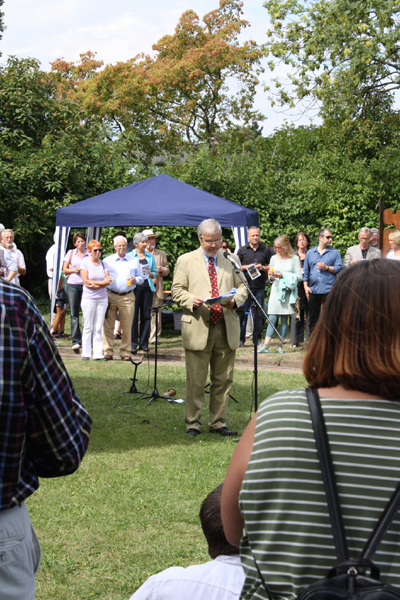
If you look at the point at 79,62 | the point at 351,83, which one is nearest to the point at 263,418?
the point at 351,83

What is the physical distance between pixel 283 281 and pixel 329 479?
10462mm

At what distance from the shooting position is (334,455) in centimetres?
135

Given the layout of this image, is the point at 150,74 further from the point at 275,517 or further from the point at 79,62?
the point at 275,517

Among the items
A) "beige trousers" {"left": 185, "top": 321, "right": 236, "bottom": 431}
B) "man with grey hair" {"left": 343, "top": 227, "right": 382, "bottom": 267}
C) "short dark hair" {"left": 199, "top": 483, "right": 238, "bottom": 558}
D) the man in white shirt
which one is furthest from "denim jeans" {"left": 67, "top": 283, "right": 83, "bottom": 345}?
the man in white shirt

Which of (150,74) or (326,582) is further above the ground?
(150,74)

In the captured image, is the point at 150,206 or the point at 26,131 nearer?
the point at 150,206

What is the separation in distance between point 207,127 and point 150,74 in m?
4.03

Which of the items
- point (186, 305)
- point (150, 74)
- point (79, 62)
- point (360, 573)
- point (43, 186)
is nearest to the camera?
point (360, 573)

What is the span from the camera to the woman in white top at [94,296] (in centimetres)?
1062

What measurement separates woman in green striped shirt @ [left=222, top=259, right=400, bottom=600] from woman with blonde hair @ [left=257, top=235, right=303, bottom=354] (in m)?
10.0

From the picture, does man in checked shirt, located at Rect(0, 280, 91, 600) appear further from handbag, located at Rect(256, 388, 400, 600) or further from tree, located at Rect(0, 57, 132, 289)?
tree, located at Rect(0, 57, 132, 289)

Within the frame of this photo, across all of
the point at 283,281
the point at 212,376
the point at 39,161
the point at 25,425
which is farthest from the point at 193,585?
the point at 39,161

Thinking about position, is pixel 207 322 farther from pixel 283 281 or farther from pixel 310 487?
pixel 283 281

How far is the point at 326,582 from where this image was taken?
48.7 inches
